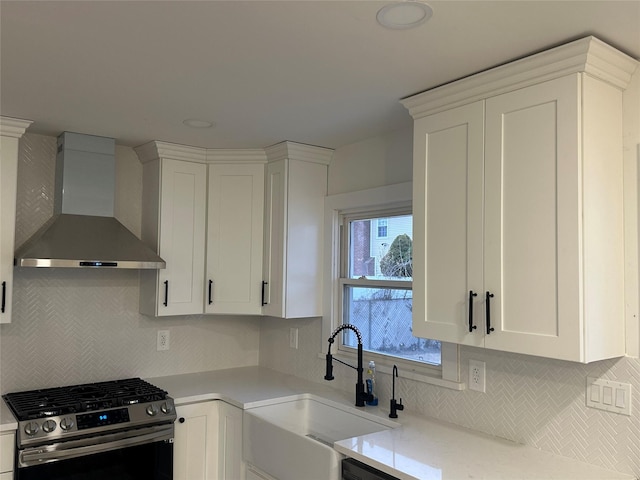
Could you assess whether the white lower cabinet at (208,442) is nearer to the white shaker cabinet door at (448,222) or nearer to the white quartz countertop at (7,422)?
the white quartz countertop at (7,422)

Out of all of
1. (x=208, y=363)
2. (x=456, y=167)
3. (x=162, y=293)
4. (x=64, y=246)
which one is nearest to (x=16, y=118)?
(x=64, y=246)

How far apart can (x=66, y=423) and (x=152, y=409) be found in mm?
405

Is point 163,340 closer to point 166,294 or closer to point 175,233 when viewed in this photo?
point 166,294

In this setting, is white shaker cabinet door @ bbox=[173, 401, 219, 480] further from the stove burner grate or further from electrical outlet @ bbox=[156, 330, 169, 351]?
electrical outlet @ bbox=[156, 330, 169, 351]

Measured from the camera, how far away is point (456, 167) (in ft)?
6.75

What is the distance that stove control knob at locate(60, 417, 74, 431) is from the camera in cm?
242

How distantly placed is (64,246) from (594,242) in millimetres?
2426

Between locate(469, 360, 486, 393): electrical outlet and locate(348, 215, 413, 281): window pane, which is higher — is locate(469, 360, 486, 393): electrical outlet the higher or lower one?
the lower one

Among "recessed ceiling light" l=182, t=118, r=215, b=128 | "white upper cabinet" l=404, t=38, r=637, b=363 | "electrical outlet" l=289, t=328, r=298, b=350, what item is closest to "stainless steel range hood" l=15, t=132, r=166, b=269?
"recessed ceiling light" l=182, t=118, r=215, b=128

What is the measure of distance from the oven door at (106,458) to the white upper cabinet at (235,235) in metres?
0.85

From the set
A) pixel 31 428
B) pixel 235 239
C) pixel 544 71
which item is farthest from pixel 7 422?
pixel 544 71

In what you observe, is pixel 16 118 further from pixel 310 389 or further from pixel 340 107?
pixel 310 389

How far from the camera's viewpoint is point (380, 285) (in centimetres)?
289

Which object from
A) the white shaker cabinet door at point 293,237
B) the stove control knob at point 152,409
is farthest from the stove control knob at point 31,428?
the white shaker cabinet door at point 293,237
